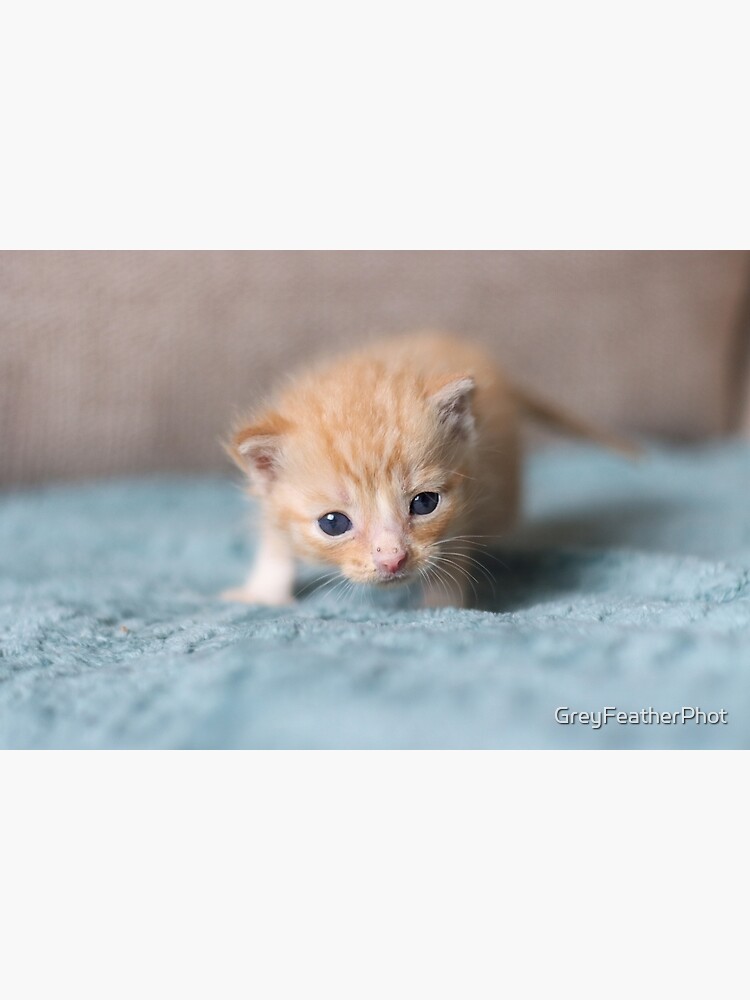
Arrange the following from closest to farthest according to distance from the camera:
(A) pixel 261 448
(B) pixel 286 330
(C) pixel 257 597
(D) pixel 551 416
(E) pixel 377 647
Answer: (E) pixel 377 647
(A) pixel 261 448
(C) pixel 257 597
(D) pixel 551 416
(B) pixel 286 330

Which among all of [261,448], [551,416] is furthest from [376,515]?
[551,416]

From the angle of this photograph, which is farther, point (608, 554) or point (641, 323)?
point (641, 323)

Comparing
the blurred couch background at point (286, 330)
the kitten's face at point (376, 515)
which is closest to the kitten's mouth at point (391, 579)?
the kitten's face at point (376, 515)

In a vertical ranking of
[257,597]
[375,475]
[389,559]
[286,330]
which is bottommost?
[257,597]

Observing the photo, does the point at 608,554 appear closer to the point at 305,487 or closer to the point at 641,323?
the point at 305,487

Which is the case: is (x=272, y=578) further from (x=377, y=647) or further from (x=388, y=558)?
(x=377, y=647)

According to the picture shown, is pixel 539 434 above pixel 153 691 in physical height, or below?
above

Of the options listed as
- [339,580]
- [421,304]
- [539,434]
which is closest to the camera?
[339,580]

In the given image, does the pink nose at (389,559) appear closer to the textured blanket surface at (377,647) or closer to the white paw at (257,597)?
the textured blanket surface at (377,647)

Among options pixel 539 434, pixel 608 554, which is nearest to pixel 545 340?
pixel 539 434
